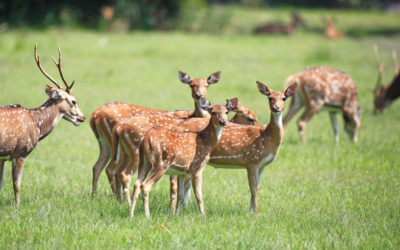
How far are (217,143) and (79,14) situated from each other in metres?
23.8

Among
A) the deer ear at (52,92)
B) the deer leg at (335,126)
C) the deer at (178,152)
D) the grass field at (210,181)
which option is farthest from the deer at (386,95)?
the deer ear at (52,92)

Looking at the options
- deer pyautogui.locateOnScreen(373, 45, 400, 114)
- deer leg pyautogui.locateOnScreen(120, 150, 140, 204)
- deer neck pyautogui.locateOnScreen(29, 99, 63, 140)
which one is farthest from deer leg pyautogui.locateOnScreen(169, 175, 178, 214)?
deer pyautogui.locateOnScreen(373, 45, 400, 114)

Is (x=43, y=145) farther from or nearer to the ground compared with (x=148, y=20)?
nearer to the ground

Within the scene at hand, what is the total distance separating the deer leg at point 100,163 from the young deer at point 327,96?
16.1ft

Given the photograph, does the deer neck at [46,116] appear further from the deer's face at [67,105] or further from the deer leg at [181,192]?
the deer leg at [181,192]

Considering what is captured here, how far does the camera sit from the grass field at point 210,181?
5973 mm

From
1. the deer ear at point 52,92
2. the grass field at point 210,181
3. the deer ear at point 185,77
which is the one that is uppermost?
the deer ear at point 185,77

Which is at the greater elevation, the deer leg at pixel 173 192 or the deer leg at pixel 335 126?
the deer leg at pixel 335 126

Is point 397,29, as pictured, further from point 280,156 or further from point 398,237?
point 398,237

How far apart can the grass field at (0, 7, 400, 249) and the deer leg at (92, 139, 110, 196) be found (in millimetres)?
159

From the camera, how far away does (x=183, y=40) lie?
83.0 ft

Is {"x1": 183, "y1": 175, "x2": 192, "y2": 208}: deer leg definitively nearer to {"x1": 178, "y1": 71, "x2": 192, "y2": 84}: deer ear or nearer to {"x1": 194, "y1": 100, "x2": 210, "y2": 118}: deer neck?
{"x1": 194, "y1": 100, "x2": 210, "y2": 118}: deer neck

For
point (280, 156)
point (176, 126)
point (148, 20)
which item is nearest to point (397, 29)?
point (148, 20)

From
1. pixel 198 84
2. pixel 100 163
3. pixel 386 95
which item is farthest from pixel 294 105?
pixel 100 163
